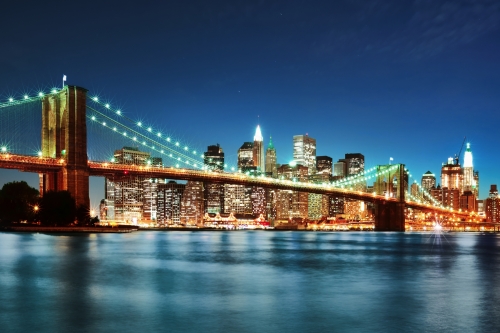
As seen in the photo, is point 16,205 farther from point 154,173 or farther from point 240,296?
point 240,296

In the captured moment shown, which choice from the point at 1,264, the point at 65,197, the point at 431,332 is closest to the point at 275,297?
the point at 431,332

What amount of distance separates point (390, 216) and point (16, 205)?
172ft

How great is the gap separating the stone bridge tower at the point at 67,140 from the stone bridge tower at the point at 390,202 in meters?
45.7

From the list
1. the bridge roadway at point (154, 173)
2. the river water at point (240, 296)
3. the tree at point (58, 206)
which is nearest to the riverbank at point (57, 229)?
the tree at point (58, 206)

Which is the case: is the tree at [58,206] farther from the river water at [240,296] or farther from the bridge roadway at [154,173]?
the river water at [240,296]

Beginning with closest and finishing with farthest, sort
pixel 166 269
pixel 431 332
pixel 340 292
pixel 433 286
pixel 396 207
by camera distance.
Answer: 1. pixel 431 332
2. pixel 340 292
3. pixel 433 286
4. pixel 166 269
5. pixel 396 207

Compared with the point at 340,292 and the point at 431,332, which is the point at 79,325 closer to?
the point at 431,332

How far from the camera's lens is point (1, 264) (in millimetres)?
23891

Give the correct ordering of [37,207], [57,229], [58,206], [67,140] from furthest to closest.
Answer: [37,207], [57,229], [67,140], [58,206]

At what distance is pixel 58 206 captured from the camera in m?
48.5

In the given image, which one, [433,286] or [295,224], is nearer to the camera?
[433,286]

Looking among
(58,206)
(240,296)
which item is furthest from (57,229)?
(240,296)

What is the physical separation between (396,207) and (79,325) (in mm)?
77001

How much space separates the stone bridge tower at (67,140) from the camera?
5138 cm
